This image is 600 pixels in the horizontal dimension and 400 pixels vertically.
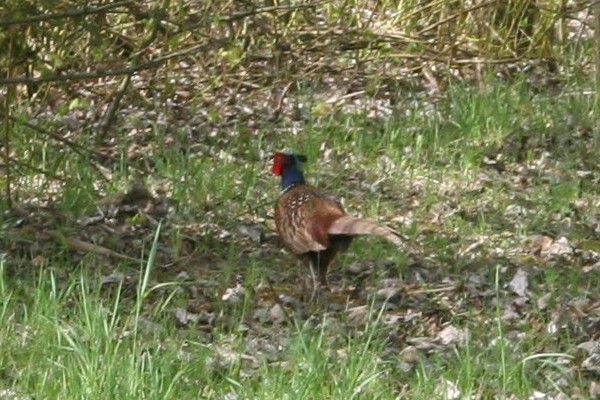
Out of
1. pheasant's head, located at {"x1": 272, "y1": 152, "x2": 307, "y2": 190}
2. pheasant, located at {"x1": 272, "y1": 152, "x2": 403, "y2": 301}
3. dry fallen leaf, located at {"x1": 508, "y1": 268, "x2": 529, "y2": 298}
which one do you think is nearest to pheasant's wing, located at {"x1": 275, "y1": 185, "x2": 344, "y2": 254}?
pheasant, located at {"x1": 272, "y1": 152, "x2": 403, "y2": 301}

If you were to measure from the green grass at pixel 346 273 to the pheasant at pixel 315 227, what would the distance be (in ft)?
0.70

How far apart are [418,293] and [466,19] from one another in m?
4.26

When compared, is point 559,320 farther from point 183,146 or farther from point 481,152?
point 183,146

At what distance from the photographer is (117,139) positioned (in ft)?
28.9

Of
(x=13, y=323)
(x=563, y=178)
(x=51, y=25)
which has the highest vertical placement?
(x=51, y=25)

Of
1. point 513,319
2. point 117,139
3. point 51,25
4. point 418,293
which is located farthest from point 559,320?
point 117,139

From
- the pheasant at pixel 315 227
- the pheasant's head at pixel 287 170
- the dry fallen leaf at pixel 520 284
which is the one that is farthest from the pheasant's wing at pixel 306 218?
the dry fallen leaf at pixel 520 284

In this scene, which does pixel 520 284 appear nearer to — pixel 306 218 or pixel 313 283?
pixel 313 283

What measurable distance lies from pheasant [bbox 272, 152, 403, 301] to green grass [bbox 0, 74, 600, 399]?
0.70 ft

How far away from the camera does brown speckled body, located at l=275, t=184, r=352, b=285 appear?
5914 millimetres

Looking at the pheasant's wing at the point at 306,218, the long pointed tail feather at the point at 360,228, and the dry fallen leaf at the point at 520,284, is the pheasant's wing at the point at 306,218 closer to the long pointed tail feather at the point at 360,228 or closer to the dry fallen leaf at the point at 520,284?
the long pointed tail feather at the point at 360,228

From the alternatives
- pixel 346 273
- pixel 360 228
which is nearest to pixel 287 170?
pixel 346 273

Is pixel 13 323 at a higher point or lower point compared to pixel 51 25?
lower

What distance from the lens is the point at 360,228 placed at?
5680 millimetres
